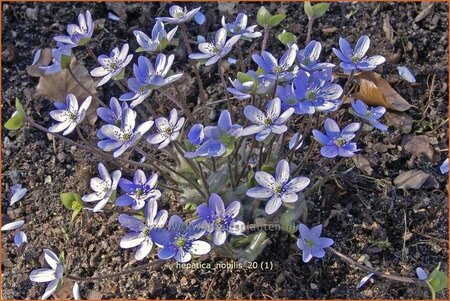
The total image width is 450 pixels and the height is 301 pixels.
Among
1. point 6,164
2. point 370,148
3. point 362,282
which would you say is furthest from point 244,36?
point 6,164

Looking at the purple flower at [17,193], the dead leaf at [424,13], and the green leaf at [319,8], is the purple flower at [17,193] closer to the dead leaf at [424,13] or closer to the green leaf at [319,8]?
the green leaf at [319,8]

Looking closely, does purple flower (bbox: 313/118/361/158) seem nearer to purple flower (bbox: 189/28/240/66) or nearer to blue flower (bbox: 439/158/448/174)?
purple flower (bbox: 189/28/240/66)

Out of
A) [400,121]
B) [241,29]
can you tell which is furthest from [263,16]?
[400,121]

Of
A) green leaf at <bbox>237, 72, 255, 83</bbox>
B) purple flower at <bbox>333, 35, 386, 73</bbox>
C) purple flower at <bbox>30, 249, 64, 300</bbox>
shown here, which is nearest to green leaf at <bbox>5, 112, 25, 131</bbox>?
purple flower at <bbox>30, 249, 64, 300</bbox>

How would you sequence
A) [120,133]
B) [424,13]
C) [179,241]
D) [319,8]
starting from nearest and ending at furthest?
[179,241]
[120,133]
[319,8]
[424,13]

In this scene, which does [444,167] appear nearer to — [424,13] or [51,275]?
[424,13]
